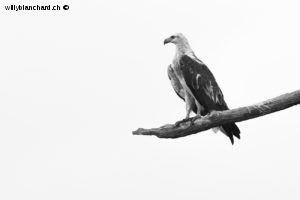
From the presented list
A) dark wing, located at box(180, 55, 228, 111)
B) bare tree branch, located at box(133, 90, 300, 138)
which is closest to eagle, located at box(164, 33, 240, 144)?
dark wing, located at box(180, 55, 228, 111)

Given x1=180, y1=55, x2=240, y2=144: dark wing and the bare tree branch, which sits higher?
x1=180, y1=55, x2=240, y2=144: dark wing

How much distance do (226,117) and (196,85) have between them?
145cm

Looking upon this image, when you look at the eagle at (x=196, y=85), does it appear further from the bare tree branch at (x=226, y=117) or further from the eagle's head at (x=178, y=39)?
the bare tree branch at (x=226, y=117)

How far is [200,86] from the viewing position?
42.8ft

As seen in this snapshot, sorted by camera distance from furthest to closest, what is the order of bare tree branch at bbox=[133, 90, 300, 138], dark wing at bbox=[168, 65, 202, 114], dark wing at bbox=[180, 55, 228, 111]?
dark wing at bbox=[168, 65, 202, 114] → dark wing at bbox=[180, 55, 228, 111] → bare tree branch at bbox=[133, 90, 300, 138]

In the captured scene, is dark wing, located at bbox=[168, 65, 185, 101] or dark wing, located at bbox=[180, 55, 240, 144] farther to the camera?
dark wing, located at bbox=[168, 65, 185, 101]

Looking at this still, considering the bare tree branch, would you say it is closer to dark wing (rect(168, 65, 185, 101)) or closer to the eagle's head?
dark wing (rect(168, 65, 185, 101))

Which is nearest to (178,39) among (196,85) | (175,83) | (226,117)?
(175,83)

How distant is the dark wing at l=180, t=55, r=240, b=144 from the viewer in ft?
42.5

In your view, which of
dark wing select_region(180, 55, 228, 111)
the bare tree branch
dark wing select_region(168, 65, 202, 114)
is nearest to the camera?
the bare tree branch

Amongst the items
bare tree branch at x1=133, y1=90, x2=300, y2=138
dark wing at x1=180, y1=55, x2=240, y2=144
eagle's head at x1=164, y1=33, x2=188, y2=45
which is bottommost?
bare tree branch at x1=133, y1=90, x2=300, y2=138

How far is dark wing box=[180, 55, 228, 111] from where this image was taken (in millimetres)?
12969

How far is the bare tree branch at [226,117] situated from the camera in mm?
11438

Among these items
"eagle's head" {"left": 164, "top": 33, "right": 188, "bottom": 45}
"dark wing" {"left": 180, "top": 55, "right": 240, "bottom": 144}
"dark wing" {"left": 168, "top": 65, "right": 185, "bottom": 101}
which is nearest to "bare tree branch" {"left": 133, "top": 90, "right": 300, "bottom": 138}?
"dark wing" {"left": 180, "top": 55, "right": 240, "bottom": 144}
